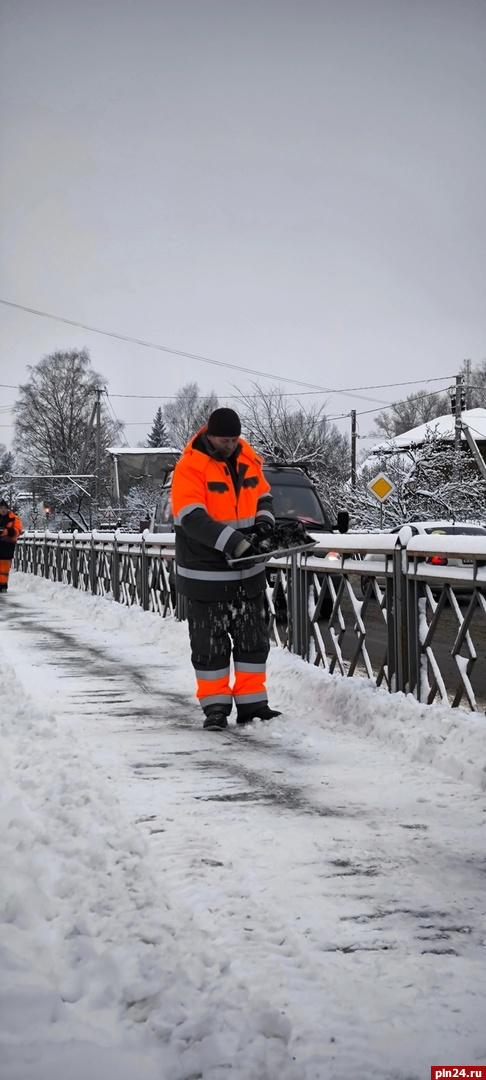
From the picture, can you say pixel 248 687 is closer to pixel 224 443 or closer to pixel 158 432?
pixel 224 443

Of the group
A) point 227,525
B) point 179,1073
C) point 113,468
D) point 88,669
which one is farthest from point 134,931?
point 113,468

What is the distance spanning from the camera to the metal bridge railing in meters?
5.33

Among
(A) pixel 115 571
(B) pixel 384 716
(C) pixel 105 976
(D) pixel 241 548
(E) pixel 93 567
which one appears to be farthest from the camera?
(E) pixel 93 567

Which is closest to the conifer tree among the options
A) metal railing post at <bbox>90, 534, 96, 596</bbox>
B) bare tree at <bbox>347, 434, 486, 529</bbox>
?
bare tree at <bbox>347, 434, 486, 529</bbox>

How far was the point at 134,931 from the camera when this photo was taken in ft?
9.17

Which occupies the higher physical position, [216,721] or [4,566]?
[4,566]

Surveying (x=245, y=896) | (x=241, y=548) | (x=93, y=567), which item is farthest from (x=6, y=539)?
(x=245, y=896)

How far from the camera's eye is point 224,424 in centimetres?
598

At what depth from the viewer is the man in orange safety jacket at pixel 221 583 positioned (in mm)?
5996

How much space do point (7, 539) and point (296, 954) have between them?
657 inches

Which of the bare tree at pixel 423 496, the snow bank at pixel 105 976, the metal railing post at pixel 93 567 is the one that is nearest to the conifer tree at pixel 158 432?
the bare tree at pixel 423 496

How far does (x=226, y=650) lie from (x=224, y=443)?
129cm

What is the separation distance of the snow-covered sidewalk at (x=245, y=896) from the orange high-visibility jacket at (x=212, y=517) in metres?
0.90

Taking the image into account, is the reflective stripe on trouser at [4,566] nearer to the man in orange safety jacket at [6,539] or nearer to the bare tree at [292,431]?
the man in orange safety jacket at [6,539]
